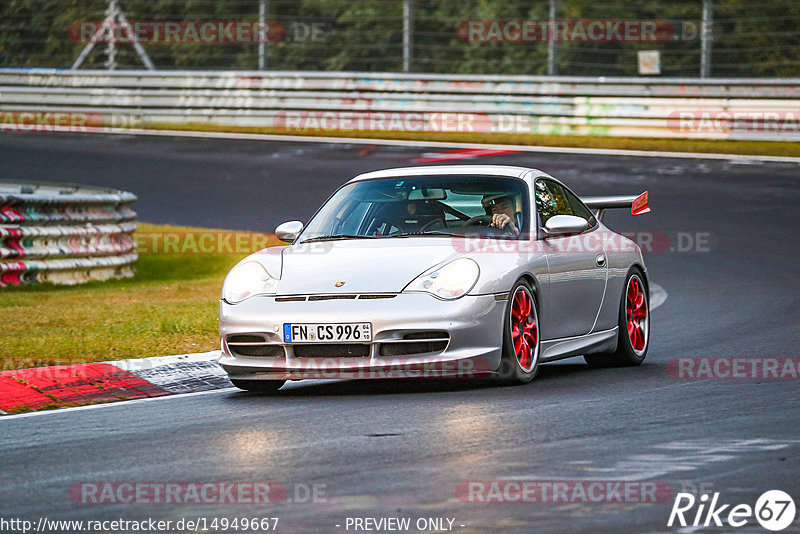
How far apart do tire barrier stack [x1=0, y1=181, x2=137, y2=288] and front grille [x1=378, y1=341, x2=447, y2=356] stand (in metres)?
7.22

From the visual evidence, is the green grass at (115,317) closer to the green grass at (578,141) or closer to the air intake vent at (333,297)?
the air intake vent at (333,297)

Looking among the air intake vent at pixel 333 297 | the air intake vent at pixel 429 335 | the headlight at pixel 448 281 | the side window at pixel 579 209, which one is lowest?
→ the air intake vent at pixel 429 335

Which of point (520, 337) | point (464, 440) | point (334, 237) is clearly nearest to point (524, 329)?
point (520, 337)

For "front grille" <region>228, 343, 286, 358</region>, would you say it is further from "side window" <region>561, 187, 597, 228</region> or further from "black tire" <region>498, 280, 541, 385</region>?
"side window" <region>561, 187, 597, 228</region>

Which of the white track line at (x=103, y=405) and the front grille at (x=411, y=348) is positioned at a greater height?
the front grille at (x=411, y=348)

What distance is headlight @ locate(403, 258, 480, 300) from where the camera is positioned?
789 centimetres

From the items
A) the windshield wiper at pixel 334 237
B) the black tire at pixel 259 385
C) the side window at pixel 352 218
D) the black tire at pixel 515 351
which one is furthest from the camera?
the side window at pixel 352 218

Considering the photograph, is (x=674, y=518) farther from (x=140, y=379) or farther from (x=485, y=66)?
(x=485, y=66)

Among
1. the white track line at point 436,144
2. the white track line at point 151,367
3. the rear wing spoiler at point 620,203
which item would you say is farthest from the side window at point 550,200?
the white track line at point 436,144

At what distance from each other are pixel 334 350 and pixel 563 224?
174 cm

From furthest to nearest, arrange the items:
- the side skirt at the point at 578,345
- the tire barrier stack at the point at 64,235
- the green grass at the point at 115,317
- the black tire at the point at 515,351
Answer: the tire barrier stack at the point at 64,235, the green grass at the point at 115,317, the side skirt at the point at 578,345, the black tire at the point at 515,351

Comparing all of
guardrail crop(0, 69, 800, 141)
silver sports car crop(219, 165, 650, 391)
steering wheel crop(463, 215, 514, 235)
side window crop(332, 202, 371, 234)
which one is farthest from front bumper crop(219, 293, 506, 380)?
guardrail crop(0, 69, 800, 141)

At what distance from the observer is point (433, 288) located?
791 centimetres

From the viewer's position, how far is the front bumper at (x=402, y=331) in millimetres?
7766
